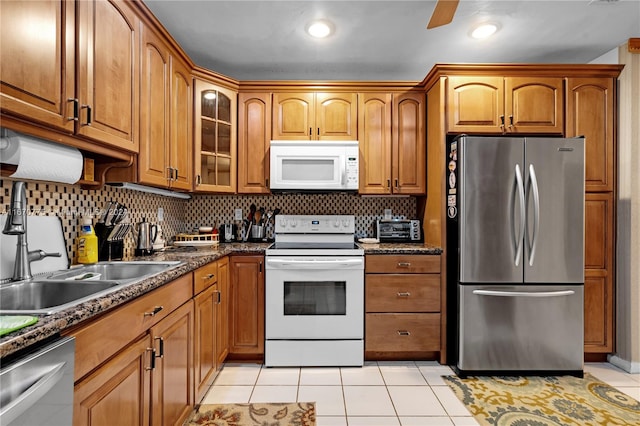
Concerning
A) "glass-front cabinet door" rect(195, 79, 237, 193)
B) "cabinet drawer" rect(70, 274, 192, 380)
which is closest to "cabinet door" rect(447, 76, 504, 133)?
"glass-front cabinet door" rect(195, 79, 237, 193)

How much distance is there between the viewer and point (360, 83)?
2918 millimetres

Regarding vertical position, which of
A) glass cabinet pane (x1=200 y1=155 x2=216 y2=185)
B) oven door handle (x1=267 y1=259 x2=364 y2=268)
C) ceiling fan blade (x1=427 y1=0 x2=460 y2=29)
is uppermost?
ceiling fan blade (x1=427 y1=0 x2=460 y2=29)

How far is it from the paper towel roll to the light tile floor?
1.52 m

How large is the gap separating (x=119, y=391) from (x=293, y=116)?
2348mm

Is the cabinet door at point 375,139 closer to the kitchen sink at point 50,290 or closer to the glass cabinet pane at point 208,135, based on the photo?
the glass cabinet pane at point 208,135

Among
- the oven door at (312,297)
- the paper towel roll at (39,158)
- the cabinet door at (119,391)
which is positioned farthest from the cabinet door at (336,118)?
the cabinet door at (119,391)

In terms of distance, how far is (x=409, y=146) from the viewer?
2.95 metres

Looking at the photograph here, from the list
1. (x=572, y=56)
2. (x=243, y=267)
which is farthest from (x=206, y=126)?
(x=572, y=56)

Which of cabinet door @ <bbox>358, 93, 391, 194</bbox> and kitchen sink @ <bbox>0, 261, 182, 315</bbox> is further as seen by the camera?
cabinet door @ <bbox>358, 93, 391, 194</bbox>

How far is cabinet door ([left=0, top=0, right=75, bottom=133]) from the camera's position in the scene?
3.33 feet

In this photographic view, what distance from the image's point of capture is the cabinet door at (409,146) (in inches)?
116

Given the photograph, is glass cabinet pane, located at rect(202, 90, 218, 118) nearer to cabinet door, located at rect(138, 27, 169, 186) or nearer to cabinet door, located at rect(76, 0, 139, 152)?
cabinet door, located at rect(138, 27, 169, 186)

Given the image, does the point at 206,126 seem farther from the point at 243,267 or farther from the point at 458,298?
the point at 458,298

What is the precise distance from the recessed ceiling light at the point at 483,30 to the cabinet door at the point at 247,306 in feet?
7.46
